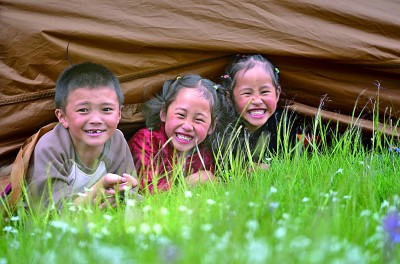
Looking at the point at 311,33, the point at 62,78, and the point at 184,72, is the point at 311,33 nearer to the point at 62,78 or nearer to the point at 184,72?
the point at 184,72

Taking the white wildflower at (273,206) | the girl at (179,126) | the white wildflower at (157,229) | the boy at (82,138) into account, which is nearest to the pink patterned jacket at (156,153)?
the girl at (179,126)

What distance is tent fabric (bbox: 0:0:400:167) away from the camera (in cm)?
334

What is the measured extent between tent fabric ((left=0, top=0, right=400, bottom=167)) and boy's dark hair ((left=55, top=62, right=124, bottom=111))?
0.22 meters

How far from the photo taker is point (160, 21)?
3445 mm

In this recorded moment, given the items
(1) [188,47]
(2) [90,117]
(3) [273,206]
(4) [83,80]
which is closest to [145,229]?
(3) [273,206]

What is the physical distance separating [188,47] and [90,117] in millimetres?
713

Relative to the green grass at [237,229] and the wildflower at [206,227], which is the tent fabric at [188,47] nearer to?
the green grass at [237,229]

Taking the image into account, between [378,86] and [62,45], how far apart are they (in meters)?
1.62

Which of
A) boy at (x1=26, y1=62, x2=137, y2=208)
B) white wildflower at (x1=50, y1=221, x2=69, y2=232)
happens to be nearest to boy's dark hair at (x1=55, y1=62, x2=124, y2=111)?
boy at (x1=26, y1=62, x2=137, y2=208)

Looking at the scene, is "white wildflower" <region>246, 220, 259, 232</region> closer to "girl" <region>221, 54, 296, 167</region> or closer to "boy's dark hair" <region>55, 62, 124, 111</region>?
"boy's dark hair" <region>55, 62, 124, 111</region>

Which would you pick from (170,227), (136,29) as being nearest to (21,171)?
(136,29)

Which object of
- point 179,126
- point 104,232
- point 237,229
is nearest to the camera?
point 237,229

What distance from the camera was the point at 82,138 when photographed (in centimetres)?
305

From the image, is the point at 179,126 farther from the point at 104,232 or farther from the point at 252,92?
the point at 104,232
